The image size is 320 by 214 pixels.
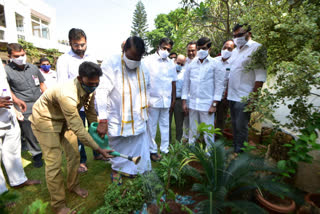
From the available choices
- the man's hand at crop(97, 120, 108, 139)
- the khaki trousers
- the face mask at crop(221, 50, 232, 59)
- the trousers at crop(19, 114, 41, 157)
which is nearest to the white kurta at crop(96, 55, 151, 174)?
the man's hand at crop(97, 120, 108, 139)

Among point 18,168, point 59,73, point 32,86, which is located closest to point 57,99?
point 59,73

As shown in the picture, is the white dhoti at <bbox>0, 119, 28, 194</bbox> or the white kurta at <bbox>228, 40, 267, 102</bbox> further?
→ the white kurta at <bbox>228, 40, 267, 102</bbox>

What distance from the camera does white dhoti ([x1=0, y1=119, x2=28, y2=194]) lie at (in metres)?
2.66

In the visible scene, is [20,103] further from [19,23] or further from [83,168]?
[19,23]

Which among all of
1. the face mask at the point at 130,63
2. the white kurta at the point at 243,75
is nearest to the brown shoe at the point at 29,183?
the face mask at the point at 130,63

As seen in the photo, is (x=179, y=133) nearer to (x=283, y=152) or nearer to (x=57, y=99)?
(x=283, y=152)

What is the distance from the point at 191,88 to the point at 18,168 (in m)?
3.25

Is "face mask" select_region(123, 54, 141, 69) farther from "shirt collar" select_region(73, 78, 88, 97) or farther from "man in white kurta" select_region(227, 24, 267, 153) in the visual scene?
"man in white kurta" select_region(227, 24, 267, 153)

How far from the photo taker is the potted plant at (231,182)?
66.9 inches

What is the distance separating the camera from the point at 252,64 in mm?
2594

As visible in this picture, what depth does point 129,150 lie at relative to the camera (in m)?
3.04

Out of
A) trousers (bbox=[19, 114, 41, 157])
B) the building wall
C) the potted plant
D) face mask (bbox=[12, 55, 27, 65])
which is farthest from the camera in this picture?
the building wall

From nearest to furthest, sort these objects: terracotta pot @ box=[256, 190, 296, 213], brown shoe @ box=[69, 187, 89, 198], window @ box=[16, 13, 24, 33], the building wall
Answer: terracotta pot @ box=[256, 190, 296, 213], brown shoe @ box=[69, 187, 89, 198], the building wall, window @ box=[16, 13, 24, 33]

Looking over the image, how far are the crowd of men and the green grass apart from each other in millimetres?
126
